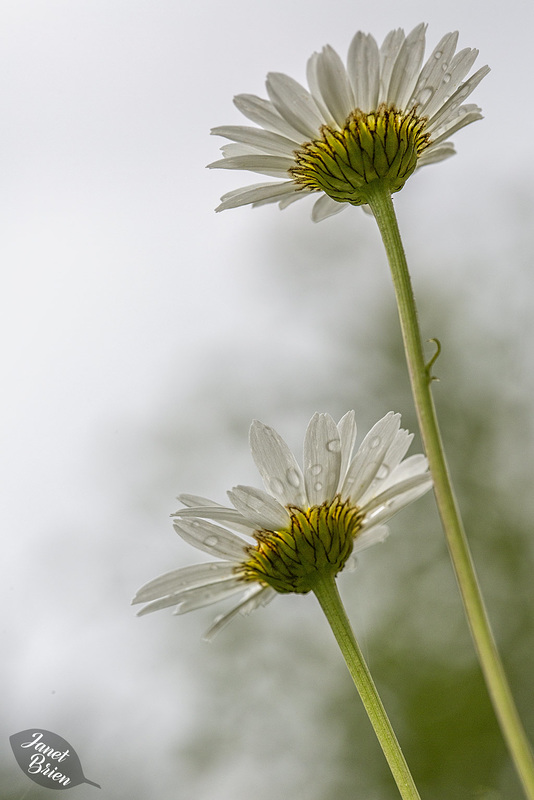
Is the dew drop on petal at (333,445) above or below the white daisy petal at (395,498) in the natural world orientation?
above

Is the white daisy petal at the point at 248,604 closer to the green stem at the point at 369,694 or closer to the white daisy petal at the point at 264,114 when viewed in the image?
the green stem at the point at 369,694

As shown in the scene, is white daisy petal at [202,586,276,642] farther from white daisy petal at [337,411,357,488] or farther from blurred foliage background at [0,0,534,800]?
blurred foliage background at [0,0,534,800]

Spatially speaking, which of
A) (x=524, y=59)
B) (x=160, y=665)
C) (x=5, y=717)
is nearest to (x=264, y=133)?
(x=5, y=717)

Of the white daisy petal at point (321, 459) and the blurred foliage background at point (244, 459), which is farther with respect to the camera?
the blurred foliage background at point (244, 459)

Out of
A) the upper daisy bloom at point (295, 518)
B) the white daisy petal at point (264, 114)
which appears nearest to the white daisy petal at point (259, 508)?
the upper daisy bloom at point (295, 518)

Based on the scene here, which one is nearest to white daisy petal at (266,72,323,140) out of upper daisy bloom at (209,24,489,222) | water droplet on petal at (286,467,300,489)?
upper daisy bloom at (209,24,489,222)

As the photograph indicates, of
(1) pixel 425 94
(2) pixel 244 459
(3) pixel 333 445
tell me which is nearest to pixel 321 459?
(3) pixel 333 445

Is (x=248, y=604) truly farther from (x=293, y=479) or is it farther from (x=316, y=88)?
(x=316, y=88)
